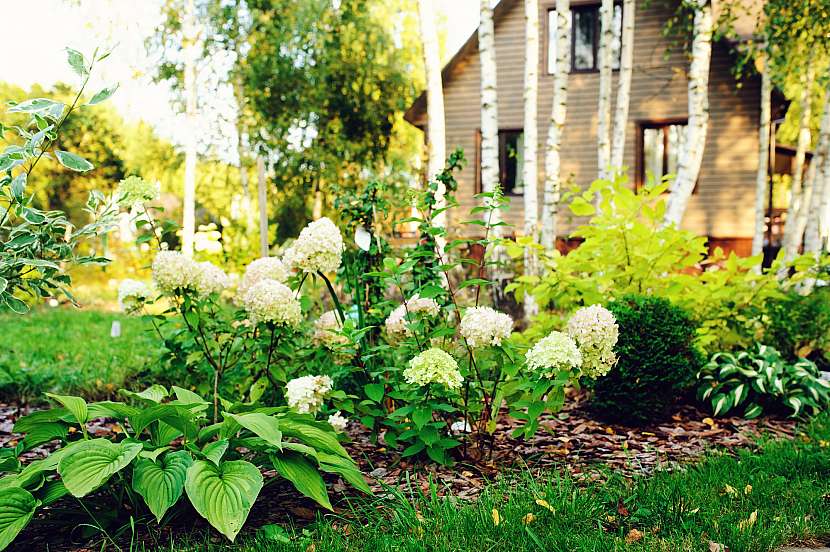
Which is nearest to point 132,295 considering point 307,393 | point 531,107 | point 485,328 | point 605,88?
point 307,393

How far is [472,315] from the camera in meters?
3.18

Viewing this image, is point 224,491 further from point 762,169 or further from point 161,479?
point 762,169

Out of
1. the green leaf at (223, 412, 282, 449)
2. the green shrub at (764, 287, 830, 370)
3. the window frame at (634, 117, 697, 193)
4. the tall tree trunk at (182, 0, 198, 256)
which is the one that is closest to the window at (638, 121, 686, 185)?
the window frame at (634, 117, 697, 193)

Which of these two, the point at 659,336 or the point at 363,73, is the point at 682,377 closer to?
the point at 659,336

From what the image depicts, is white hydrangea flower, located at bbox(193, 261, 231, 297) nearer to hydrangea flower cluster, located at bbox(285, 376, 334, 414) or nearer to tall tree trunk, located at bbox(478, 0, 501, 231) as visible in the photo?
hydrangea flower cluster, located at bbox(285, 376, 334, 414)

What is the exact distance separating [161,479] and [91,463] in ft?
0.79

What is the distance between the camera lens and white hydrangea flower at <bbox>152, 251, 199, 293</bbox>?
136 inches

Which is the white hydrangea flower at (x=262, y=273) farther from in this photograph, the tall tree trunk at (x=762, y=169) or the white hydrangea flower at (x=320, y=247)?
the tall tree trunk at (x=762, y=169)

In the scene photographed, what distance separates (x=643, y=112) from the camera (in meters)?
14.0

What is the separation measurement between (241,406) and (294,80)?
48.7 ft

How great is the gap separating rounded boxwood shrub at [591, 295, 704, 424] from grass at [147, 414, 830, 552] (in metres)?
0.95

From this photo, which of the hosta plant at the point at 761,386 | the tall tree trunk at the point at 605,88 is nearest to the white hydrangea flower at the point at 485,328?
the hosta plant at the point at 761,386

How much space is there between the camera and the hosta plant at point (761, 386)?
4.41m

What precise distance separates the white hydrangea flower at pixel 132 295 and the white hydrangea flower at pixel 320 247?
98 cm
